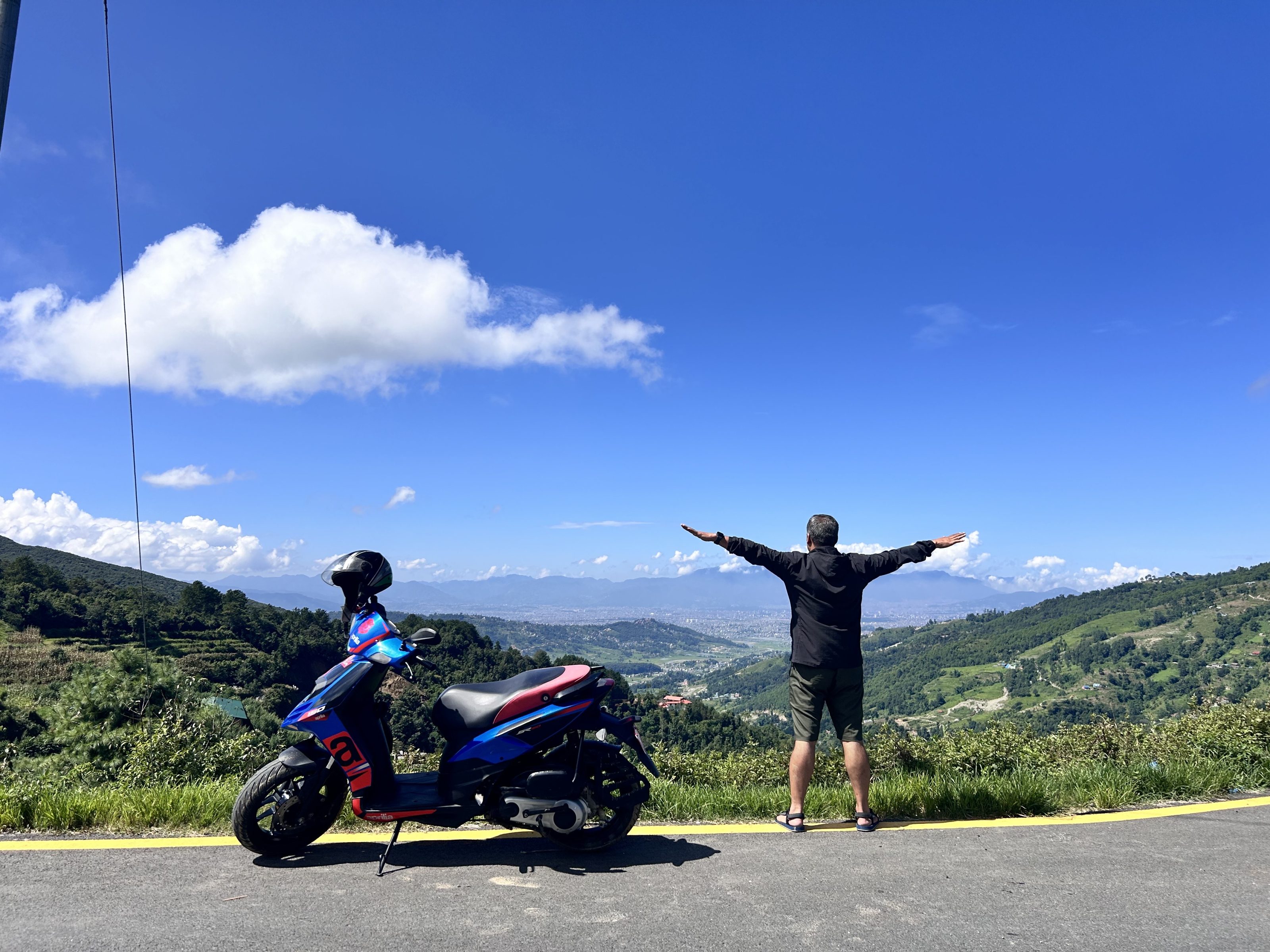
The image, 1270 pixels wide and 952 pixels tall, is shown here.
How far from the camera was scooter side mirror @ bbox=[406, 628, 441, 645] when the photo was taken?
3.98 m

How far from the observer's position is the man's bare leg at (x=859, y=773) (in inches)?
180

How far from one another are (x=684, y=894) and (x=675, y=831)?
1046 millimetres

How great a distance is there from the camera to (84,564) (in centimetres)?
13162

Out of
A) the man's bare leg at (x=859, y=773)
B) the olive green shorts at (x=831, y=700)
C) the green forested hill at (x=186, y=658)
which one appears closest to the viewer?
the man's bare leg at (x=859, y=773)

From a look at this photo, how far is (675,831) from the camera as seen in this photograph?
4.45 m

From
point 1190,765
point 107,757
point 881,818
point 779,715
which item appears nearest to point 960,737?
point 1190,765

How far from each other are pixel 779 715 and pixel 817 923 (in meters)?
149

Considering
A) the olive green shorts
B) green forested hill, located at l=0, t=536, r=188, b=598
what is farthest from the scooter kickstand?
green forested hill, located at l=0, t=536, r=188, b=598

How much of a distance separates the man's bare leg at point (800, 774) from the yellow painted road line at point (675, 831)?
0.16 metres

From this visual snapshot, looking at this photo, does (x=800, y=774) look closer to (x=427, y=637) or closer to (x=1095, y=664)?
(x=427, y=637)

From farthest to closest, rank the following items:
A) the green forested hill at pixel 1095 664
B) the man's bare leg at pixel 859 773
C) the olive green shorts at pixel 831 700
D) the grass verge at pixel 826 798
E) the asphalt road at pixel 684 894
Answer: the green forested hill at pixel 1095 664
the olive green shorts at pixel 831 700
the man's bare leg at pixel 859 773
the grass verge at pixel 826 798
the asphalt road at pixel 684 894

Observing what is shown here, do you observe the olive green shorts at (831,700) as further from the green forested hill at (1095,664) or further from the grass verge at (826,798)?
the green forested hill at (1095,664)

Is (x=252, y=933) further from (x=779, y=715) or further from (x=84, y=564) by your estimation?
(x=84, y=564)

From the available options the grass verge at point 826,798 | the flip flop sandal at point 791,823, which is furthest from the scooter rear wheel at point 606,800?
the flip flop sandal at point 791,823
